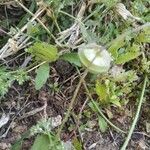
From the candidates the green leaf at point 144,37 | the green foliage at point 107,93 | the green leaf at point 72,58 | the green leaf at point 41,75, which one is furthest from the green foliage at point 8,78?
the green leaf at point 144,37

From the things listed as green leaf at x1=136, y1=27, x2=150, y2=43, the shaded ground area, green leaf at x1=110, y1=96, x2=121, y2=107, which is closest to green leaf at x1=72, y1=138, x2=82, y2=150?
the shaded ground area

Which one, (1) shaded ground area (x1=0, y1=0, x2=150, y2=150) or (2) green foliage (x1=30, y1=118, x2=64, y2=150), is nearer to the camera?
(2) green foliage (x1=30, y1=118, x2=64, y2=150)

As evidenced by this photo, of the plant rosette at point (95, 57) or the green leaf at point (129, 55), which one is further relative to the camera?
the green leaf at point (129, 55)

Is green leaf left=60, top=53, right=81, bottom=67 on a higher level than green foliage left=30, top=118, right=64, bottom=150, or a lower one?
higher

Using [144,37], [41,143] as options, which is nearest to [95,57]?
[41,143]

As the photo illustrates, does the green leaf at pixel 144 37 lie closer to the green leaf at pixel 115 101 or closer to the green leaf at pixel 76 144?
the green leaf at pixel 115 101

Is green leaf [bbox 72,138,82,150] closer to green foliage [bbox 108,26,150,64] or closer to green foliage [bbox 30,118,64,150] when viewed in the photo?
green foliage [bbox 30,118,64,150]
